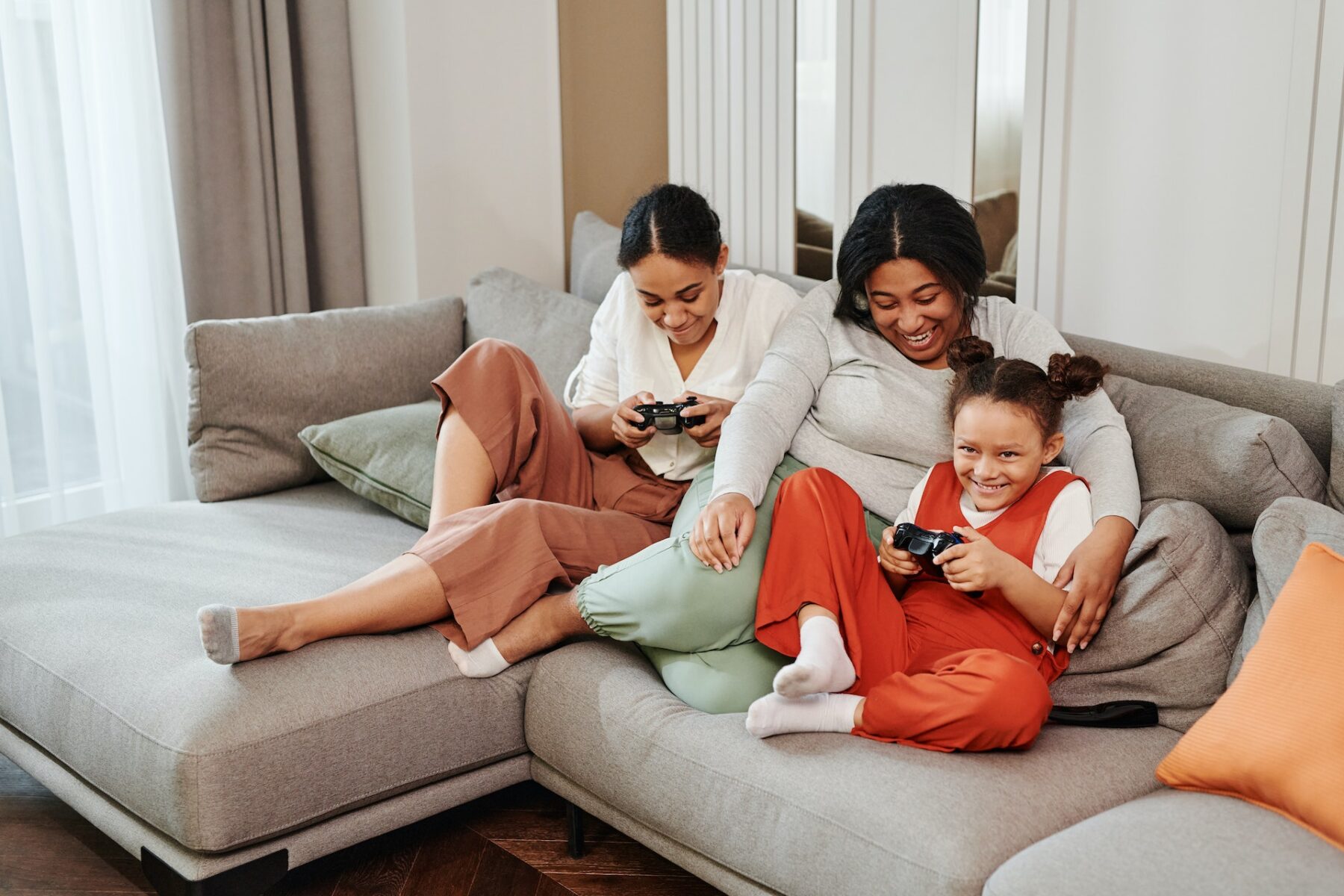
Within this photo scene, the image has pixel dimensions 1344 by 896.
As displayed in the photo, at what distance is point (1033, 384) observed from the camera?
5.98 feet

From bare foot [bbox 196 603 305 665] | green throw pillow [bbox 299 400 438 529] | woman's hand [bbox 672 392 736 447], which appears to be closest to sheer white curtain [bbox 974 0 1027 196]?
woman's hand [bbox 672 392 736 447]

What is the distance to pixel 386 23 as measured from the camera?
10.5 ft

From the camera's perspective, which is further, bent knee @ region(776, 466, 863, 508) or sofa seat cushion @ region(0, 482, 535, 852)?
bent knee @ region(776, 466, 863, 508)

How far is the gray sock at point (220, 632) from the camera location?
176 centimetres

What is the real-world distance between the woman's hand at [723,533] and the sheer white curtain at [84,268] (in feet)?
6.32

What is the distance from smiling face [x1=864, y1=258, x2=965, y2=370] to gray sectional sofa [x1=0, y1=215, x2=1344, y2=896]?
0.29 meters

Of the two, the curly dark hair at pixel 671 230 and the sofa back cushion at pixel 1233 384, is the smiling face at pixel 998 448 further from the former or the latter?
the curly dark hair at pixel 671 230

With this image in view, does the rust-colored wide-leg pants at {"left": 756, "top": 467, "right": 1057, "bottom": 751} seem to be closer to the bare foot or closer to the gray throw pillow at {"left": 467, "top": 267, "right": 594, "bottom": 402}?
the bare foot

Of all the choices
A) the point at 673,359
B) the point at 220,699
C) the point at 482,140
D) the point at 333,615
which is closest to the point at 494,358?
the point at 673,359

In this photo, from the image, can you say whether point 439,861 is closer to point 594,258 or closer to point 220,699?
point 220,699

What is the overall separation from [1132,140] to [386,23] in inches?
75.6

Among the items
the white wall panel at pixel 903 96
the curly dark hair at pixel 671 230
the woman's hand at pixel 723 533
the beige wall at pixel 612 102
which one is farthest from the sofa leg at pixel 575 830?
the beige wall at pixel 612 102

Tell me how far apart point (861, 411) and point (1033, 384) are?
34 centimetres

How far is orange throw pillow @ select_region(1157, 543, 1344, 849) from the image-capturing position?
1.37 m
